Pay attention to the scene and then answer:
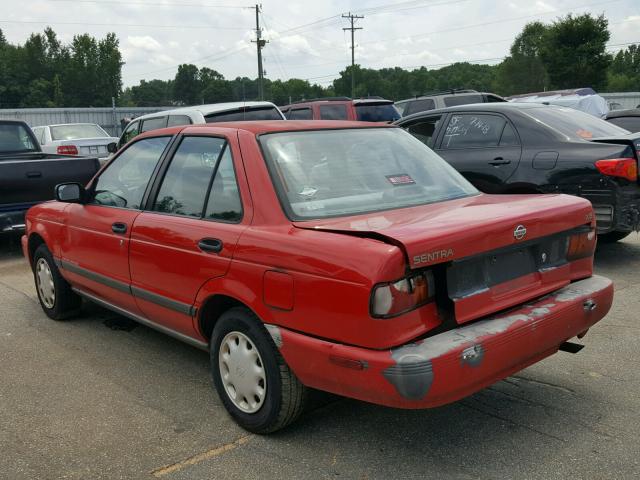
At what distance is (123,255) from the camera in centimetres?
416

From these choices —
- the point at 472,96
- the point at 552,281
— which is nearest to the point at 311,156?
the point at 552,281

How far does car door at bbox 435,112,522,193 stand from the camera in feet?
22.2

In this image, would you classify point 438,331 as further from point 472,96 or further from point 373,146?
point 472,96

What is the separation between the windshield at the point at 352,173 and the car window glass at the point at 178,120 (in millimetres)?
6196

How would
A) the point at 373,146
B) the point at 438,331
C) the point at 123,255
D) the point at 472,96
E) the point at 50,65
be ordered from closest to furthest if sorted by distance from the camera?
the point at 438,331, the point at 373,146, the point at 123,255, the point at 472,96, the point at 50,65

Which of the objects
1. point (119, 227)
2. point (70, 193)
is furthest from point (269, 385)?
point (70, 193)

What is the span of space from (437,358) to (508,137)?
4771 mm

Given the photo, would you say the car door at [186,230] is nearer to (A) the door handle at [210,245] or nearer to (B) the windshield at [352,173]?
(A) the door handle at [210,245]

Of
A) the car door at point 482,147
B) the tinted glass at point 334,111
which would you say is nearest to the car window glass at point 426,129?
the car door at point 482,147

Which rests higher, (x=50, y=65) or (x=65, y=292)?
(x=50, y=65)

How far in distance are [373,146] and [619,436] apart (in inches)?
79.6

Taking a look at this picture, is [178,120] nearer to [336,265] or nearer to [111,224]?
[111,224]

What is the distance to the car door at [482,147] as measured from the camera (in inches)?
266

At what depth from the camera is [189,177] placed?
3840 millimetres
